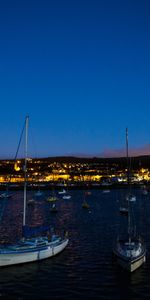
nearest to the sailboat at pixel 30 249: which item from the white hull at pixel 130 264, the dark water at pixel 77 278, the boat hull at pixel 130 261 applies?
the dark water at pixel 77 278

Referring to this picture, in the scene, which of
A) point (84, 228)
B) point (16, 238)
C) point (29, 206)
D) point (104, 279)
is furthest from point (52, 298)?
point (29, 206)

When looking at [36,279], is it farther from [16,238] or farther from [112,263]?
[16,238]

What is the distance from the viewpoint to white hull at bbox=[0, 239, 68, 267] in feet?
97.4

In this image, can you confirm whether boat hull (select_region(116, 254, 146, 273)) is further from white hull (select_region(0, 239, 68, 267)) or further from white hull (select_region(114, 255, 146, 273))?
white hull (select_region(0, 239, 68, 267))

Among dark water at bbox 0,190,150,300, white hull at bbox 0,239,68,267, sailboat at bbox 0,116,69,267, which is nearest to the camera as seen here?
dark water at bbox 0,190,150,300

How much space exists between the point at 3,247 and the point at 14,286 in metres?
5.29

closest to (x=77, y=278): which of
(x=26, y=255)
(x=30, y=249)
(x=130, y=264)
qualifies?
(x=130, y=264)

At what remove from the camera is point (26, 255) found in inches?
1205

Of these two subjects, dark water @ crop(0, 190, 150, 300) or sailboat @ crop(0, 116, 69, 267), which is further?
sailboat @ crop(0, 116, 69, 267)

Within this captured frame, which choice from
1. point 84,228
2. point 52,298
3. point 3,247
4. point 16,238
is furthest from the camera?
point 84,228

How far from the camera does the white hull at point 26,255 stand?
97.4 feet

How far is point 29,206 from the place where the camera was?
101 m

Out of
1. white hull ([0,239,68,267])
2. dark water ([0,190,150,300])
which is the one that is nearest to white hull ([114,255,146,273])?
dark water ([0,190,150,300])

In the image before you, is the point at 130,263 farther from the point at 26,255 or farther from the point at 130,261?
the point at 26,255
